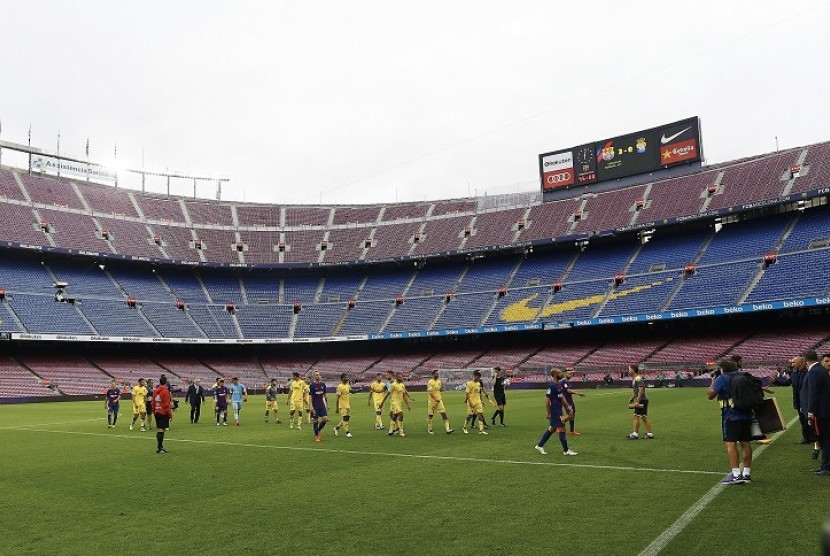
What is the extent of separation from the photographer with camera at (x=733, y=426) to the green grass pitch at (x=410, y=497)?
29cm

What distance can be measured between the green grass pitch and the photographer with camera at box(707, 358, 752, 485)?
29 centimetres

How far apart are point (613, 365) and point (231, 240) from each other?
162 ft

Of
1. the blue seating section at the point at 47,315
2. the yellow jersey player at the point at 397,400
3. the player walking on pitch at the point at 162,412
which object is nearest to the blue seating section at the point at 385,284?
the blue seating section at the point at 47,315

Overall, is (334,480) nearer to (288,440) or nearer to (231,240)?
(288,440)

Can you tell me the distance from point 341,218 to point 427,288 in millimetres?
18218

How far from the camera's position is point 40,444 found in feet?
67.5

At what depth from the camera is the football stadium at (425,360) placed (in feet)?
30.8

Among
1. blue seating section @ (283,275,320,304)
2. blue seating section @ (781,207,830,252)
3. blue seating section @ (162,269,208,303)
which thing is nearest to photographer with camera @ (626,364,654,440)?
blue seating section @ (781,207,830,252)

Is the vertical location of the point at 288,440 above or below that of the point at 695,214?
below

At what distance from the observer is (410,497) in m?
10.7

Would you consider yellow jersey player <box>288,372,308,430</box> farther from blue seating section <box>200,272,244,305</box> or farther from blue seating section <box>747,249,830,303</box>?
blue seating section <box>200,272,244,305</box>

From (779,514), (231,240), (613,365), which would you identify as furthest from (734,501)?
(231,240)

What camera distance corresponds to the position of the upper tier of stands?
6141 cm

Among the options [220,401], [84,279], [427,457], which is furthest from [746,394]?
[84,279]
